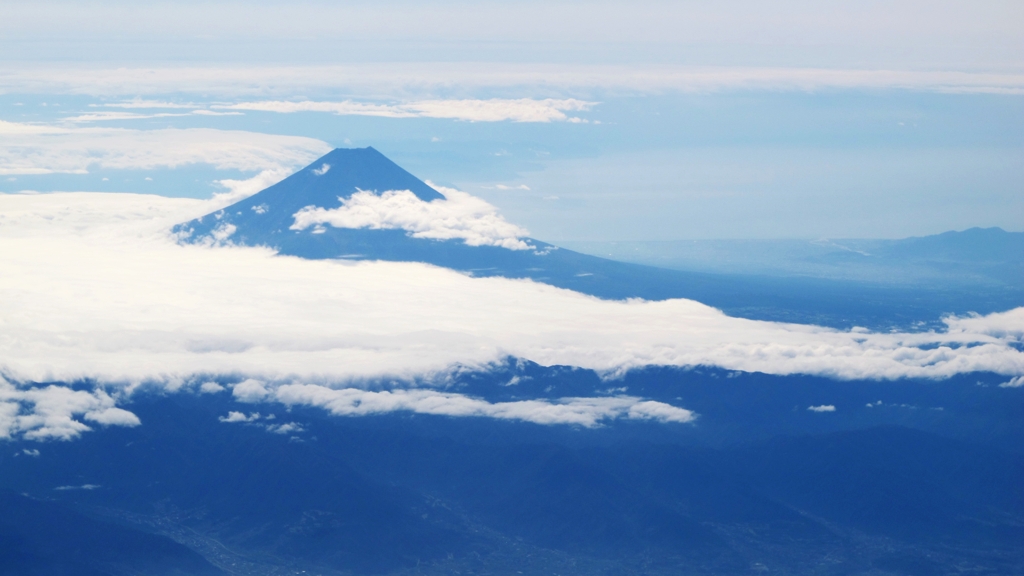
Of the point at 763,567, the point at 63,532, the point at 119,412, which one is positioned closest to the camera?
the point at 63,532

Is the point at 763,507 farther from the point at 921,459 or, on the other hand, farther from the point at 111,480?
the point at 111,480

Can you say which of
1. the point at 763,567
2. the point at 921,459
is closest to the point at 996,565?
the point at 763,567

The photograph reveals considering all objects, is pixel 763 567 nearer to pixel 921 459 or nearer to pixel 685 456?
pixel 685 456

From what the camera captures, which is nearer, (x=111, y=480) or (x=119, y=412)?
(x=111, y=480)

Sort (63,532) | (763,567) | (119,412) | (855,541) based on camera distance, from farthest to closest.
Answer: (119,412), (855,541), (763,567), (63,532)

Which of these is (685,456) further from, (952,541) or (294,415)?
(294,415)

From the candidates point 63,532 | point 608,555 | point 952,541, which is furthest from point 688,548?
point 63,532

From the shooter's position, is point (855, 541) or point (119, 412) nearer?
point (855, 541)

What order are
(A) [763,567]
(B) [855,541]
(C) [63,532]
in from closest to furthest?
(C) [63,532] < (A) [763,567] < (B) [855,541]
